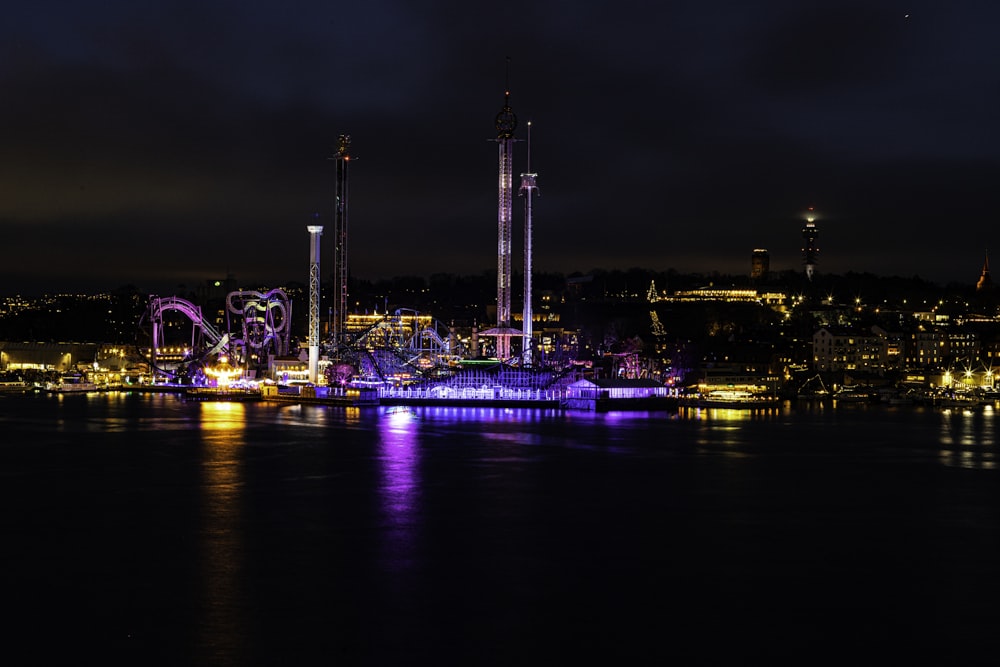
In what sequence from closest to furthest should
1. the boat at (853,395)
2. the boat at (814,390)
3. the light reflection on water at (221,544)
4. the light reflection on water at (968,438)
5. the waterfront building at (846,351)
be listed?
the light reflection on water at (221,544) → the light reflection on water at (968,438) → the boat at (853,395) → the boat at (814,390) → the waterfront building at (846,351)

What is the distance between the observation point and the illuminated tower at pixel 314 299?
105 ft

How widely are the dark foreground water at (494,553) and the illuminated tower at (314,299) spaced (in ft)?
42.6

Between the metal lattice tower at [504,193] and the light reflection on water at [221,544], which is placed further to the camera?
the metal lattice tower at [504,193]

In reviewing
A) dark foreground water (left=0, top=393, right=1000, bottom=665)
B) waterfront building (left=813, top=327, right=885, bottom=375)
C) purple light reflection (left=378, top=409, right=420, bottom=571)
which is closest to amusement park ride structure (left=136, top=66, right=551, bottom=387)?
purple light reflection (left=378, top=409, right=420, bottom=571)

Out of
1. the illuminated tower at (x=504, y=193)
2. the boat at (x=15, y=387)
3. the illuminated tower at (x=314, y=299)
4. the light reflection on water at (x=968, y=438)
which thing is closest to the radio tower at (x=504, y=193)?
the illuminated tower at (x=504, y=193)

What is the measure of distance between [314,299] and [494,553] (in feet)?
74.3

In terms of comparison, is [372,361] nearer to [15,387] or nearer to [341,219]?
[341,219]

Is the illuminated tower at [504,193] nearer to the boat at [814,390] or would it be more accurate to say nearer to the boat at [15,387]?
the boat at [814,390]

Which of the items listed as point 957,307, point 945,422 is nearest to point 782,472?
point 945,422

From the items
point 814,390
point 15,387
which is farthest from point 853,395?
point 15,387

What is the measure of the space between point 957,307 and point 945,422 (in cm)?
3534

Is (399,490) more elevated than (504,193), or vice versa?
(504,193)

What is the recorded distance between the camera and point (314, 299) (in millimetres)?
31812

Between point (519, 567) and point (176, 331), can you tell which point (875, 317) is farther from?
point (519, 567)
